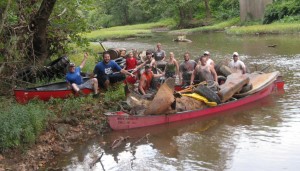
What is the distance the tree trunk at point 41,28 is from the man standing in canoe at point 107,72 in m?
2.08

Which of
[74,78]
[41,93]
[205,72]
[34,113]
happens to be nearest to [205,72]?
[205,72]

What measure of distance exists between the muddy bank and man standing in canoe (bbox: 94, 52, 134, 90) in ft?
3.53

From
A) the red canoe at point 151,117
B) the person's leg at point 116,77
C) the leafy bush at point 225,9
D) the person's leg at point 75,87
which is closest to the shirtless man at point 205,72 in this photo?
the red canoe at point 151,117

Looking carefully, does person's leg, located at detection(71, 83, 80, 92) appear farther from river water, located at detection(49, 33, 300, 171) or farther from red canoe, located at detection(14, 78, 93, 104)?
river water, located at detection(49, 33, 300, 171)

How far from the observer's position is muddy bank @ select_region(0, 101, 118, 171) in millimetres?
9352

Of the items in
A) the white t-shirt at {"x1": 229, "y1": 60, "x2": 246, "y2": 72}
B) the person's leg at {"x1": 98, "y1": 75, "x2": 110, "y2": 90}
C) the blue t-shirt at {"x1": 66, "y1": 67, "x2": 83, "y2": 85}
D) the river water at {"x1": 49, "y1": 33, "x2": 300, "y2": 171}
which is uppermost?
the blue t-shirt at {"x1": 66, "y1": 67, "x2": 83, "y2": 85}

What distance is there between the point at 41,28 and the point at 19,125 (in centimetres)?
536

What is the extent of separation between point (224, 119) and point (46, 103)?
528 cm

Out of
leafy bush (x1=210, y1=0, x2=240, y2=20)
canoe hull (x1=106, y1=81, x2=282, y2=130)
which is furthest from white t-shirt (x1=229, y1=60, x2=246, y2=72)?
leafy bush (x1=210, y1=0, x2=240, y2=20)

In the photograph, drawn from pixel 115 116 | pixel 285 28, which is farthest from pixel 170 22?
pixel 115 116

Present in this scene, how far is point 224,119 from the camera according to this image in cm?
1288

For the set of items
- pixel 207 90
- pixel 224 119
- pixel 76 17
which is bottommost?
pixel 224 119

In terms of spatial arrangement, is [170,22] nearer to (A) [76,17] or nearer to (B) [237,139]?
(A) [76,17]

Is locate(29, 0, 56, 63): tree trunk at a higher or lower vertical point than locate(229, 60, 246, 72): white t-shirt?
higher
